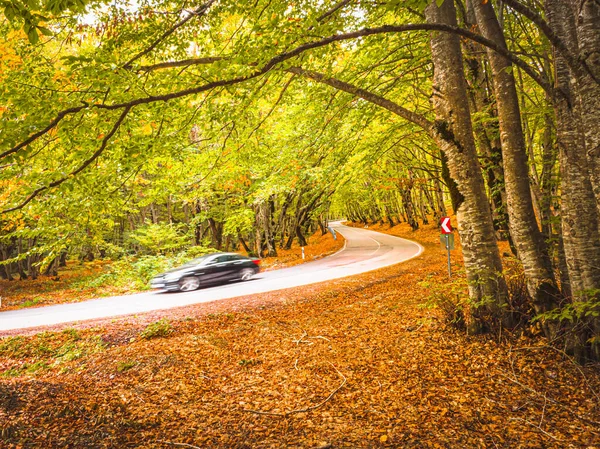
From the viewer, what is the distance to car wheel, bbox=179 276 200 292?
13102mm

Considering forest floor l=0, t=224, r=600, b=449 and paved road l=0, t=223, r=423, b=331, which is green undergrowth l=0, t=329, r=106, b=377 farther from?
paved road l=0, t=223, r=423, b=331

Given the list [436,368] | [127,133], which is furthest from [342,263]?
[127,133]

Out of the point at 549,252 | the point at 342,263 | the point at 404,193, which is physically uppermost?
the point at 404,193

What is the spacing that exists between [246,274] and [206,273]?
2.11m

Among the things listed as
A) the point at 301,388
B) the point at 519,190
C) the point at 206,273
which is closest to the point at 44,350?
the point at 301,388

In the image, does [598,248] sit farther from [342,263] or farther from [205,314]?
[342,263]

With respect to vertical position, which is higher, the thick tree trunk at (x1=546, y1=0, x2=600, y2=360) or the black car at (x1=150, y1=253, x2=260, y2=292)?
the thick tree trunk at (x1=546, y1=0, x2=600, y2=360)

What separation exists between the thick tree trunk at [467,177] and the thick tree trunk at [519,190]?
14.3 inches

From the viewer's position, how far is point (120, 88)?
4.02 meters

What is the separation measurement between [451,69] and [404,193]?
1013 inches

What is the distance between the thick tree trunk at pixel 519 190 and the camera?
4.63 metres

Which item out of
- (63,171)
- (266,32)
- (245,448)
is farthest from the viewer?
(63,171)

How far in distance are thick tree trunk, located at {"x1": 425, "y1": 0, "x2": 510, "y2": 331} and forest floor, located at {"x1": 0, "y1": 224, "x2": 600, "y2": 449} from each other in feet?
2.36

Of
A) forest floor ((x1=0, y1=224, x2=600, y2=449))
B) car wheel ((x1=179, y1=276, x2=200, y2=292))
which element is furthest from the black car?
forest floor ((x1=0, y1=224, x2=600, y2=449))
